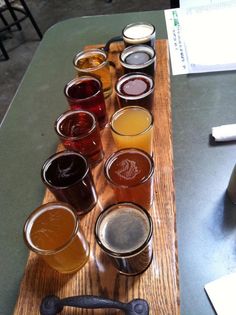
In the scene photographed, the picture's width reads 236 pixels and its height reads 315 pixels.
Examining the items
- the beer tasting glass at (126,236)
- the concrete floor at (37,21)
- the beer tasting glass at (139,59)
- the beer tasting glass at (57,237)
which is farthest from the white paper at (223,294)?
the concrete floor at (37,21)

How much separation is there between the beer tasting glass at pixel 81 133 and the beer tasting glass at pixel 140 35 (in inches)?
12.5

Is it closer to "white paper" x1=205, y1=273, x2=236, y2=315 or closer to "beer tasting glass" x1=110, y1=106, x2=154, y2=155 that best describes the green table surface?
"white paper" x1=205, y1=273, x2=236, y2=315

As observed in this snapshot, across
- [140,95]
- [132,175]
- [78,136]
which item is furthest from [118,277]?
[140,95]

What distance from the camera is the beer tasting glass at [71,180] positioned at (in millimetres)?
565

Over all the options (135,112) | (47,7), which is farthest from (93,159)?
(47,7)

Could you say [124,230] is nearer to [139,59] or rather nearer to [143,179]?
[143,179]

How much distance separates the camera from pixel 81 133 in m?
0.67

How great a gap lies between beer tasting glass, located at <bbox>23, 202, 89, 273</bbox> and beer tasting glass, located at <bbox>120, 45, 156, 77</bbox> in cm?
43

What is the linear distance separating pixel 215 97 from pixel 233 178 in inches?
13.0

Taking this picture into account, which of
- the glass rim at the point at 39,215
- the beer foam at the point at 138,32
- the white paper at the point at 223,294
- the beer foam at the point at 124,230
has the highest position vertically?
the beer foam at the point at 138,32

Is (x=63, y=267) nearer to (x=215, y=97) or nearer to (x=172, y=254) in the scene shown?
(x=172, y=254)

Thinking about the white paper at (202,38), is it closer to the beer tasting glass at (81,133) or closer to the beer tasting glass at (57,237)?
the beer tasting glass at (81,133)

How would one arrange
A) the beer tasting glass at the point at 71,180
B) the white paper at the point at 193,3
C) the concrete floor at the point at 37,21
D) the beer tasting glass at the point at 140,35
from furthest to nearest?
1. the concrete floor at the point at 37,21
2. the white paper at the point at 193,3
3. the beer tasting glass at the point at 140,35
4. the beer tasting glass at the point at 71,180

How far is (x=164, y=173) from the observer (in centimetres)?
67
